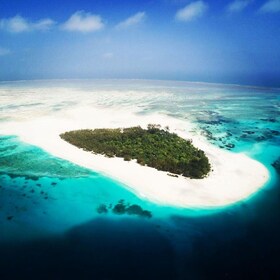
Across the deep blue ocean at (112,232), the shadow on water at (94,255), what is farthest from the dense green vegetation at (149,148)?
the shadow on water at (94,255)

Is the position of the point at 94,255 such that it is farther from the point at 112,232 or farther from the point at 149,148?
the point at 149,148

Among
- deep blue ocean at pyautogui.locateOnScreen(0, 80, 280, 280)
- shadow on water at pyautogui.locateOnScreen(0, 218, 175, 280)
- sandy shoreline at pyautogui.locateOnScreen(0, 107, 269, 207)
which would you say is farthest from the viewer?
sandy shoreline at pyautogui.locateOnScreen(0, 107, 269, 207)

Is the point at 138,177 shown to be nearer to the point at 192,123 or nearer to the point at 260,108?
the point at 192,123

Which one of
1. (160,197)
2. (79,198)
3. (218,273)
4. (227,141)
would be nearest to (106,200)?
(79,198)

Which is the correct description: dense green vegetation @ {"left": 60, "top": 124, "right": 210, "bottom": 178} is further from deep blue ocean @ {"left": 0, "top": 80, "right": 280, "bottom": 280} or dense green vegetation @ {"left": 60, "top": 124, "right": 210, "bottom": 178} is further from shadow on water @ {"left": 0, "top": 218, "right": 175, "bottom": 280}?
shadow on water @ {"left": 0, "top": 218, "right": 175, "bottom": 280}

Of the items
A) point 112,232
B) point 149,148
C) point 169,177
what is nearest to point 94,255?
point 112,232

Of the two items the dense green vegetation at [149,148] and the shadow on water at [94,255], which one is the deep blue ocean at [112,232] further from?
the dense green vegetation at [149,148]

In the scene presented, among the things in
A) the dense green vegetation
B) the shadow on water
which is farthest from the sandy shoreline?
the shadow on water
